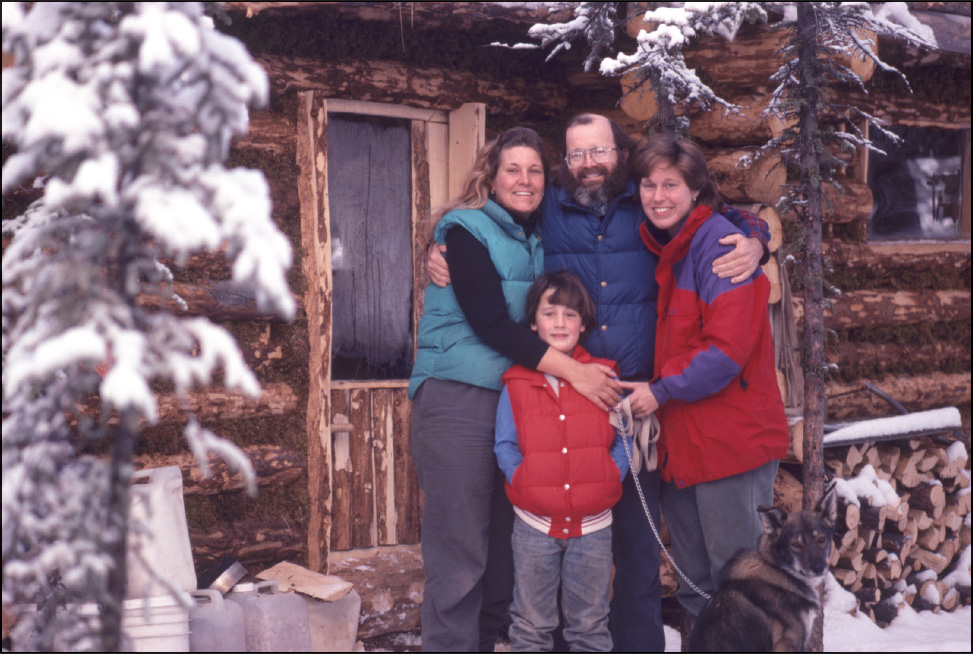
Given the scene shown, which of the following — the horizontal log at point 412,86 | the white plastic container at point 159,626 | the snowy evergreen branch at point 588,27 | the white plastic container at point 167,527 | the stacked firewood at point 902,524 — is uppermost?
the snowy evergreen branch at point 588,27

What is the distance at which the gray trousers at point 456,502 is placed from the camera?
3.83m

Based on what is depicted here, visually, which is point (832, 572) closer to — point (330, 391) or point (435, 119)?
point (330, 391)

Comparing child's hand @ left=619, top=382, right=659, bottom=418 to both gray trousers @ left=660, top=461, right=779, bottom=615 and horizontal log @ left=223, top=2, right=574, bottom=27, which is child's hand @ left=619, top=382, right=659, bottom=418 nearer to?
gray trousers @ left=660, top=461, right=779, bottom=615

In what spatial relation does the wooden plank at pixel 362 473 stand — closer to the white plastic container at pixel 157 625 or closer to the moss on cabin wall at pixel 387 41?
the moss on cabin wall at pixel 387 41

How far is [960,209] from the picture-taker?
7.81 m

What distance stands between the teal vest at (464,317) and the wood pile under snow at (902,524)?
9.83 ft

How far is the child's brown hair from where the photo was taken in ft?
12.2

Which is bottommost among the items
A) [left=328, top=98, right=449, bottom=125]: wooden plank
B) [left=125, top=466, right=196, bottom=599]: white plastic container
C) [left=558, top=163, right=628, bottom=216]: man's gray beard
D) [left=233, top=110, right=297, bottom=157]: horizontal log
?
[left=125, top=466, right=196, bottom=599]: white plastic container

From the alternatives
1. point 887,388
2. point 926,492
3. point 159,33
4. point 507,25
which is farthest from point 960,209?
point 159,33

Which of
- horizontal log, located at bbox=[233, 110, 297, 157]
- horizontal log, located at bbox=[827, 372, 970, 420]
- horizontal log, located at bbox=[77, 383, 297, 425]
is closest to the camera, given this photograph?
horizontal log, located at bbox=[77, 383, 297, 425]

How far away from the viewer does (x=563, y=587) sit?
380cm

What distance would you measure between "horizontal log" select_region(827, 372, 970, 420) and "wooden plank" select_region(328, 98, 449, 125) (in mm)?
3381

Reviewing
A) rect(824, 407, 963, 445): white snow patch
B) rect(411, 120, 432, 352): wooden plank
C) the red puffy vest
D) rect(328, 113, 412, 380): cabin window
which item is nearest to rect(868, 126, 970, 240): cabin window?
rect(824, 407, 963, 445): white snow patch

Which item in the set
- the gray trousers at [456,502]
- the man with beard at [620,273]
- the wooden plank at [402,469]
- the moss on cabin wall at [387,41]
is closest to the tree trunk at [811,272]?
the man with beard at [620,273]
